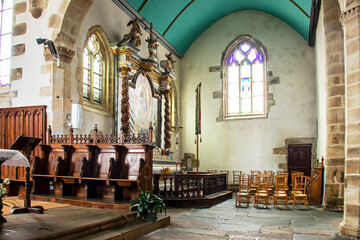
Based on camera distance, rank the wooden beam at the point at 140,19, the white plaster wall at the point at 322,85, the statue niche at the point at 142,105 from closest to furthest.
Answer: the white plaster wall at the point at 322,85 → the statue niche at the point at 142,105 → the wooden beam at the point at 140,19

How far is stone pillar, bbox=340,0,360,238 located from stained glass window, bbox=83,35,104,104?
6217 mm

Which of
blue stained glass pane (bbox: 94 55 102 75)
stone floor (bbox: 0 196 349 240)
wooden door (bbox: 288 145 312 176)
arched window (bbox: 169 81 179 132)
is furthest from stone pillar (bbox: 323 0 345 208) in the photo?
arched window (bbox: 169 81 179 132)

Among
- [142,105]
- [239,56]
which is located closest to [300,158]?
[239,56]

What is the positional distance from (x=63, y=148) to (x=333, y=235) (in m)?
5.04

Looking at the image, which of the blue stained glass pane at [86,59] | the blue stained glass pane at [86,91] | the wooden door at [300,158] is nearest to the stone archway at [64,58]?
the blue stained glass pane at [86,59]

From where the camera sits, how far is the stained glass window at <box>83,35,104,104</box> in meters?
8.98

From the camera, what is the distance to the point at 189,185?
862 centimetres

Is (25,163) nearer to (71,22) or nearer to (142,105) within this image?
(71,22)

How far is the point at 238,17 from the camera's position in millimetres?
14305

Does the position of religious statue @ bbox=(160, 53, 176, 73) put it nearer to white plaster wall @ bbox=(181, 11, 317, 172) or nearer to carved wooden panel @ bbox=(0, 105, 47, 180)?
white plaster wall @ bbox=(181, 11, 317, 172)

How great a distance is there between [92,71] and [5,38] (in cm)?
226

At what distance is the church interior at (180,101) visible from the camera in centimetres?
646

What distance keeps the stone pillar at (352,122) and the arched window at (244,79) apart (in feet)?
27.4

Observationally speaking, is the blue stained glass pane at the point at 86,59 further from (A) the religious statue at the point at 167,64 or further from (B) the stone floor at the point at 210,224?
(B) the stone floor at the point at 210,224
